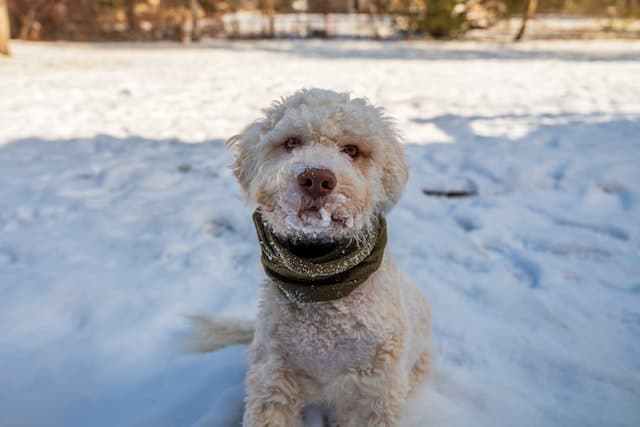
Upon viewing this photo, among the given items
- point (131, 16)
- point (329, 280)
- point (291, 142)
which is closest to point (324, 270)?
point (329, 280)

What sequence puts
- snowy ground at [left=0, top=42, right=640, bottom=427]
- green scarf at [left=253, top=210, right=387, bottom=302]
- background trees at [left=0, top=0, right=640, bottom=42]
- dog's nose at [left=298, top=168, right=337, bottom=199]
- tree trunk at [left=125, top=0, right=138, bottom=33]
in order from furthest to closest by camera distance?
tree trunk at [left=125, top=0, right=138, bottom=33], background trees at [left=0, top=0, right=640, bottom=42], snowy ground at [left=0, top=42, right=640, bottom=427], green scarf at [left=253, top=210, right=387, bottom=302], dog's nose at [left=298, top=168, right=337, bottom=199]

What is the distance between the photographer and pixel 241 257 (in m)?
3.29

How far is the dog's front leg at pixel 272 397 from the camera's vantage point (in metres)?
1.69

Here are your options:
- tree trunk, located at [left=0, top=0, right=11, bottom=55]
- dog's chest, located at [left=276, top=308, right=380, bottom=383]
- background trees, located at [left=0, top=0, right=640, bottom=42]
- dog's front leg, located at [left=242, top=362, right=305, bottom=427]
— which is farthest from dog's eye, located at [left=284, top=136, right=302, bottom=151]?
background trees, located at [left=0, top=0, right=640, bottom=42]

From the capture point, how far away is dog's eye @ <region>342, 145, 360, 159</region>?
1672mm

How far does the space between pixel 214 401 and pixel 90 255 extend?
1.73 meters

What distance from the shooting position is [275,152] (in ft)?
A: 5.53

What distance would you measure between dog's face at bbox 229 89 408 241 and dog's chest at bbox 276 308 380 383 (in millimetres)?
289

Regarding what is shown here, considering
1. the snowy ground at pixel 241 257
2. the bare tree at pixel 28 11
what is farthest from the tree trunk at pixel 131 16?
the snowy ground at pixel 241 257

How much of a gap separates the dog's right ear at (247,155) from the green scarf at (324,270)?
0.90 ft

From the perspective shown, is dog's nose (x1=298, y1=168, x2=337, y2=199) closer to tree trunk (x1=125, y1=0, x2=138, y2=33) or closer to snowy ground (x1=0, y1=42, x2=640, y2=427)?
snowy ground (x1=0, y1=42, x2=640, y2=427)

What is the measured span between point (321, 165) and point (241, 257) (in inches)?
78.3

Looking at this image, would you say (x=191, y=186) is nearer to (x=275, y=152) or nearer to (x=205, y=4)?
(x=275, y=152)

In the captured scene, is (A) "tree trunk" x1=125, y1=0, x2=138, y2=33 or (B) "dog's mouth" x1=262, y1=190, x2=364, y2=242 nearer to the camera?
(B) "dog's mouth" x1=262, y1=190, x2=364, y2=242
